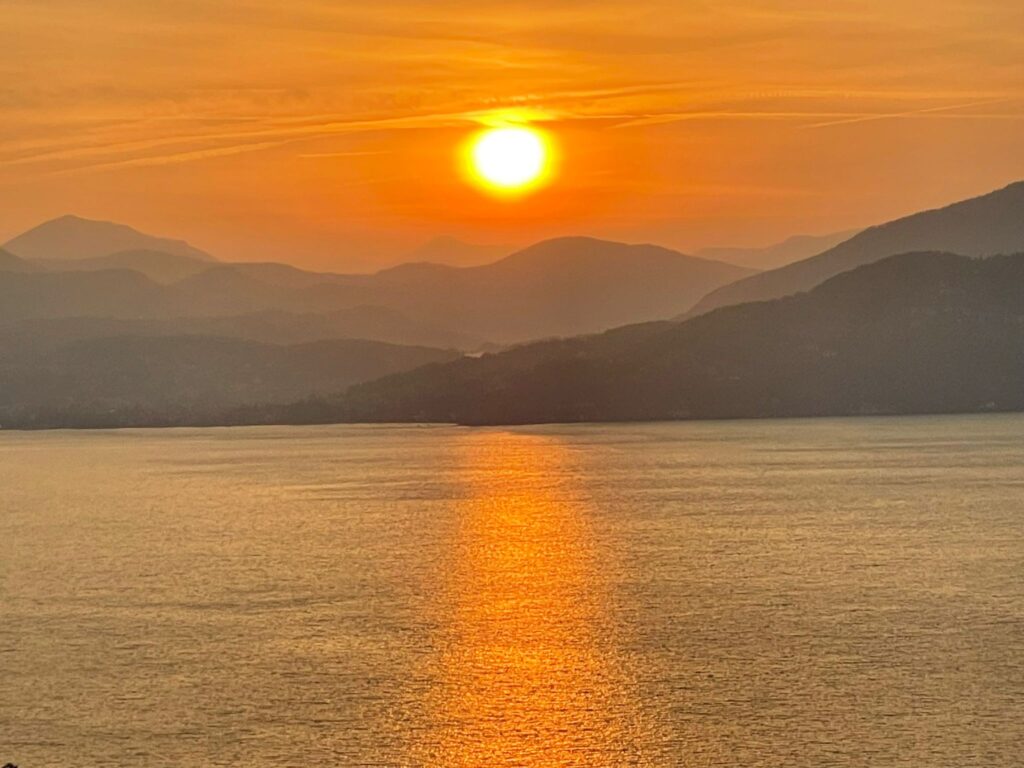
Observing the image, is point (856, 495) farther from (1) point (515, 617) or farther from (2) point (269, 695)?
(2) point (269, 695)

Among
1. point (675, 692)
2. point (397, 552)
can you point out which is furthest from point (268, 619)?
point (397, 552)

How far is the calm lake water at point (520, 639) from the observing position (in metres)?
55.3

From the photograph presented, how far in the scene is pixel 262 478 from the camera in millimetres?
197750

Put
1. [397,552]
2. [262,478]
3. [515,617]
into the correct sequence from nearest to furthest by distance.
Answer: [515,617] < [397,552] < [262,478]

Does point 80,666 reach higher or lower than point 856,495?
lower

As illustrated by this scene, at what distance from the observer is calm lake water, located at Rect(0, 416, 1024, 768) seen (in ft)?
181

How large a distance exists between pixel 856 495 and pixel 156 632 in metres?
95.0

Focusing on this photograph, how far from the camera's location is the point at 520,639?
7512 cm

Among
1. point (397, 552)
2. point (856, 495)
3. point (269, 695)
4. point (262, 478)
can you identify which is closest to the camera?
point (269, 695)

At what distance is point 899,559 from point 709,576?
48.9 ft

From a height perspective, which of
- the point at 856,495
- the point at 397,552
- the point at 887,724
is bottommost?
the point at 887,724

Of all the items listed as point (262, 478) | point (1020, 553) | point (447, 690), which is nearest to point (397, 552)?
point (1020, 553)

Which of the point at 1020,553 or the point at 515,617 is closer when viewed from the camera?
the point at 515,617

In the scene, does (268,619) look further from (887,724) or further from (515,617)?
(887,724)
